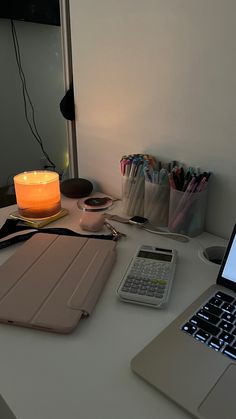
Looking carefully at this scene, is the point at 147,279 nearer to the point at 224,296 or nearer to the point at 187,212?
the point at 224,296

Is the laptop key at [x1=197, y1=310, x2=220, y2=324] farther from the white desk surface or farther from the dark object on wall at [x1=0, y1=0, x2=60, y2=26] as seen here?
the dark object on wall at [x1=0, y1=0, x2=60, y2=26]

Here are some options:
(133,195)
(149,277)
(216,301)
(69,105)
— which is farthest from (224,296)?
(69,105)

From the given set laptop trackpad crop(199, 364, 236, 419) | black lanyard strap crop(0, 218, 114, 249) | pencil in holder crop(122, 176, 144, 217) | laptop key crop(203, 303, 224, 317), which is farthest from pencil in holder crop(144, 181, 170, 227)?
laptop trackpad crop(199, 364, 236, 419)

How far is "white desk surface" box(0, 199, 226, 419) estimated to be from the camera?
40cm

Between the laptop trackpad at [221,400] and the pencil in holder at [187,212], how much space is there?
410 millimetres

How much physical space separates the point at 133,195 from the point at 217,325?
1.55ft

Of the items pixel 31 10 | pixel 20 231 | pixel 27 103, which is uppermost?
pixel 31 10

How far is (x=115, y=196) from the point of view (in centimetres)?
106

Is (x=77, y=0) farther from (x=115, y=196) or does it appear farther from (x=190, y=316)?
(x=190, y=316)

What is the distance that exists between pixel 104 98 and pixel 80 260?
0.53 m

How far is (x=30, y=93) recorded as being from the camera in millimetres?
2291

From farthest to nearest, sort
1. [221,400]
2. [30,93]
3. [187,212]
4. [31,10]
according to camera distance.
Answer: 1. [30,93]
2. [31,10]
3. [187,212]
4. [221,400]

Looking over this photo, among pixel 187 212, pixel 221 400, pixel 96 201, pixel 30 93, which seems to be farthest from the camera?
pixel 30 93

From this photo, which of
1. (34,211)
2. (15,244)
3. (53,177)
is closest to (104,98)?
(53,177)
